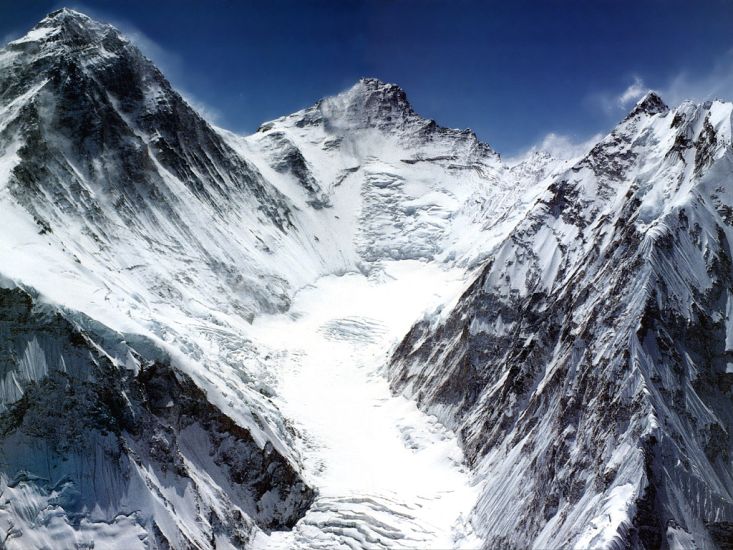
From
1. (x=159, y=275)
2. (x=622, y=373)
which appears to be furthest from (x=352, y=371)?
(x=622, y=373)

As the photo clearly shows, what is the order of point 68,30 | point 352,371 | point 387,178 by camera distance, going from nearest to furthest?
1. point 352,371
2. point 68,30
3. point 387,178

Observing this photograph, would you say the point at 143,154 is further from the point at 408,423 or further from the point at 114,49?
the point at 408,423

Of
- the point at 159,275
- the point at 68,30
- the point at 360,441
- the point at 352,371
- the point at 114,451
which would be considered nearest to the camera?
the point at 114,451

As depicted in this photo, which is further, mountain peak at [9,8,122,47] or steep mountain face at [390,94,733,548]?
mountain peak at [9,8,122,47]

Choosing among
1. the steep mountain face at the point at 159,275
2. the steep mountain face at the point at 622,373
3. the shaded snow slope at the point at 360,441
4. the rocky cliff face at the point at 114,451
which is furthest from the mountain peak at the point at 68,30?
the steep mountain face at the point at 622,373

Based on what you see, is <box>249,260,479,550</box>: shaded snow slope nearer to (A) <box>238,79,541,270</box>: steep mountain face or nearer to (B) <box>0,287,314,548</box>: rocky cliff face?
(B) <box>0,287,314,548</box>: rocky cliff face

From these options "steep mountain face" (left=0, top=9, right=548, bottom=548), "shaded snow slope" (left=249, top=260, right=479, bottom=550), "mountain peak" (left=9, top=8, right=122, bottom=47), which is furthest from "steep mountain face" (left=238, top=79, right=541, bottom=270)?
"mountain peak" (left=9, top=8, right=122, bottom=47)

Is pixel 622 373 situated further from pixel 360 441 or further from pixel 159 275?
pixel 159 275
